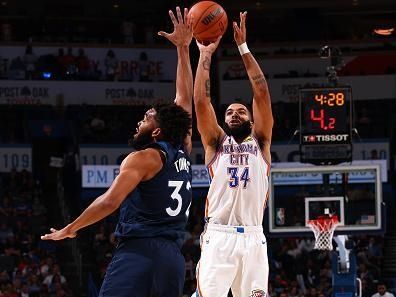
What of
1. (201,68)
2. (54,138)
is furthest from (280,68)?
(201,68)

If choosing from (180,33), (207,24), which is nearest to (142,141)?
(180,33)

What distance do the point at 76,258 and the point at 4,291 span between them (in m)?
3.84

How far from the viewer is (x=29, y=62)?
2512 centimetres

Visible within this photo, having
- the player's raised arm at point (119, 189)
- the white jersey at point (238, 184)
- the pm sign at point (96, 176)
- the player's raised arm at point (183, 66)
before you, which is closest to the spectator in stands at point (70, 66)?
the pm sign at point (96, 176)

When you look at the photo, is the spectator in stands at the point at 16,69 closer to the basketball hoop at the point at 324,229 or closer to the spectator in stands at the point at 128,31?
the spectator in stands at the point at 128,31

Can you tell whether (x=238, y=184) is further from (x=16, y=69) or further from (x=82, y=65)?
(x=82, y=65)

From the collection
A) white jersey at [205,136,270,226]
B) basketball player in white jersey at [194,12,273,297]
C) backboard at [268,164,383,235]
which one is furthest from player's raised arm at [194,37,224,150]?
backboard at [268,164,383,235]

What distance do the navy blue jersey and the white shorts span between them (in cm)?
185

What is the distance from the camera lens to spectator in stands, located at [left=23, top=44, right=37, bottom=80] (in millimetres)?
24953

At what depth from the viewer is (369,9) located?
95.5ft

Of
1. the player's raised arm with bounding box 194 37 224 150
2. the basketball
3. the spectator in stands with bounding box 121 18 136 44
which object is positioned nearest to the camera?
the player's raised arm with bounding box 194 37 224 150

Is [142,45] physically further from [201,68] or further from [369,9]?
[201,68]

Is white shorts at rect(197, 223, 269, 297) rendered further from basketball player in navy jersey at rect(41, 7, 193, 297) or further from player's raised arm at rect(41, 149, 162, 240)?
player's raised arm at rect(41, 149, 162, 240)

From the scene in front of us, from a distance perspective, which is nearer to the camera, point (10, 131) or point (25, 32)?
point (10, 131)
